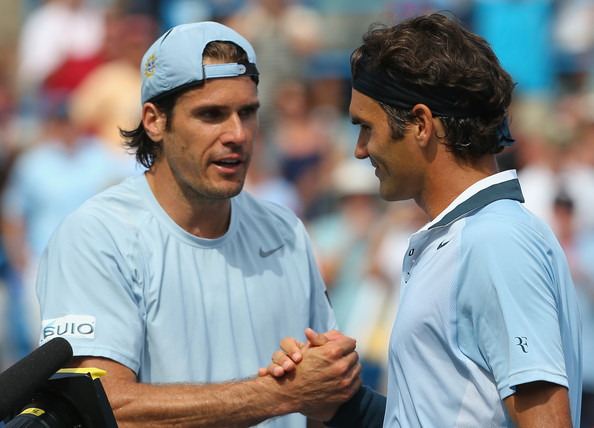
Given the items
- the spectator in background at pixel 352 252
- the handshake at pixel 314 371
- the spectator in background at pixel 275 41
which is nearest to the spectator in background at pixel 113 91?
the spectator in background at pixel 275 41

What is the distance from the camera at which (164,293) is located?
328 centimetres

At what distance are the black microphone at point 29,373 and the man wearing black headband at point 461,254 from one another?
1082 mm

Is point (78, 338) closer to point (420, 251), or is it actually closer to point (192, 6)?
point (420, 251)

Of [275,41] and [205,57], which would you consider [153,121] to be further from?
[275,41]

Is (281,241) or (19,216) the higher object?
(19,216)

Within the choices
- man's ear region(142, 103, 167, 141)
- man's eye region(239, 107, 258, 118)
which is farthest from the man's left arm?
man's ear region(142, 103, 167, 141)

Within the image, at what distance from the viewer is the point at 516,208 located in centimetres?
261

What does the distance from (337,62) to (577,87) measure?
2.71 meters

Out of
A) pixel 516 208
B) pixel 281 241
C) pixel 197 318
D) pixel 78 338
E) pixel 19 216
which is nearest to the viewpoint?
pixel 516 208

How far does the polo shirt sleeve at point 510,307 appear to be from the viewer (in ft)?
7.75

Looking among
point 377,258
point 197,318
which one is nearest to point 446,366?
point 197,318

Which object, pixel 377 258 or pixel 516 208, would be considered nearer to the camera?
pixel 516 208

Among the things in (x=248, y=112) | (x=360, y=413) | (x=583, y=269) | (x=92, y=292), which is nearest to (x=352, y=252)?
(x=583, y=269)

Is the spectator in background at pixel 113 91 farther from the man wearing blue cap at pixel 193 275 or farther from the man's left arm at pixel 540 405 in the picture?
the man's left arm at pixel 540 405
